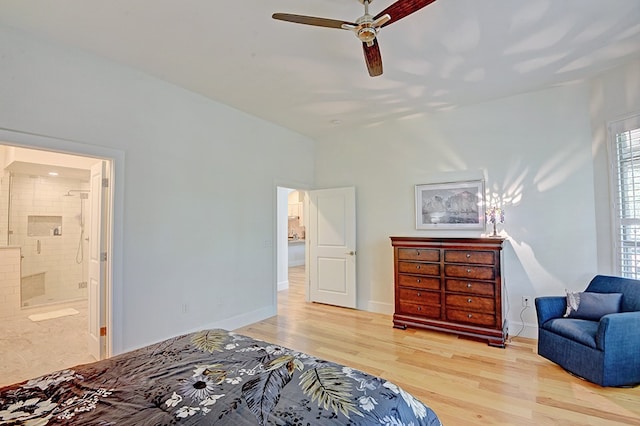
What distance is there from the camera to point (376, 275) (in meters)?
4.95

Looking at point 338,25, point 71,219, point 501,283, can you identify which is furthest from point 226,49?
point 71,219

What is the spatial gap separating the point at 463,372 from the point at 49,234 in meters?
7.10

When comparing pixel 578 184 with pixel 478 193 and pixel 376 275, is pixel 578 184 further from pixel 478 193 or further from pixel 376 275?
pixel 376 275

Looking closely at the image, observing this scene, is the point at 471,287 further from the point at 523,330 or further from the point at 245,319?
the point at 245,319

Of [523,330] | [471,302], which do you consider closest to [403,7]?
[471,302]

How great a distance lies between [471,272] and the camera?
12.2ft

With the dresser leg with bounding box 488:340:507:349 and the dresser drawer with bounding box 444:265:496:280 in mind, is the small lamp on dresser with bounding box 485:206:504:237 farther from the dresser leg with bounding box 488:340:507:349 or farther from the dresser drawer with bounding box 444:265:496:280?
the dresser leg with bounding box 488:340:507:349

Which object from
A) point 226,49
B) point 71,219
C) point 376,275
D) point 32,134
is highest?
point 226,49

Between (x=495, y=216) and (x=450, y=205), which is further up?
(x=450, y=205)

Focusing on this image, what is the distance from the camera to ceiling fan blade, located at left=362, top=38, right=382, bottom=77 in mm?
2156

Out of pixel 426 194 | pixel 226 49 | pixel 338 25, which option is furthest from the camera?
pixel 426 194

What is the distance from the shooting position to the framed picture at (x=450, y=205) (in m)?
4.16

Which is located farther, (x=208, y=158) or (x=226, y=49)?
(x=208, y=158)

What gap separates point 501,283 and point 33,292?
7.32m
